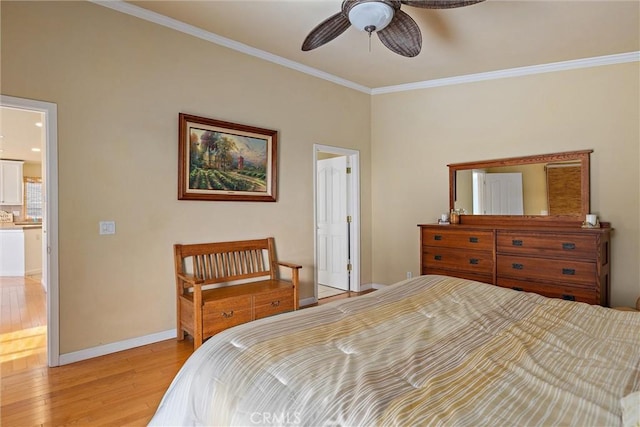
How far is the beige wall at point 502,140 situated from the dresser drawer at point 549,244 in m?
0.70

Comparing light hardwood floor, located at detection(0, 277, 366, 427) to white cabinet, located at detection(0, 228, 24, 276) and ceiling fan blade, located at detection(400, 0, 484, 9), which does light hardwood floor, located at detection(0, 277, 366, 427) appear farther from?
white cabinet, located at detection(0, 228, 24, 276)

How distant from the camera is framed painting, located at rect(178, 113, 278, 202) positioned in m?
3.33

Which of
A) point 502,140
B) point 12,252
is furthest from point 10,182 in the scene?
point 502,140

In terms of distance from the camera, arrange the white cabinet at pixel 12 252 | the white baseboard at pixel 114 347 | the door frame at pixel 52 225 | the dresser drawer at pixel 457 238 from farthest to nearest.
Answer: the white cabinet at pixel 12 252 → the dresser drawer at pixel 457 238 → the white baseboard at pixel 114 347 → the door frame at pixel 52 225

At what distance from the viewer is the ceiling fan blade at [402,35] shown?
240 centimetres

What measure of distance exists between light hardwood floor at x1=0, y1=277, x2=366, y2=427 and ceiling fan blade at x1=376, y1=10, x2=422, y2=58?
9.65 feet

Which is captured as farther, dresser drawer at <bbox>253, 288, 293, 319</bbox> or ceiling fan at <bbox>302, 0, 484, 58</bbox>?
dresser drawer at <bbox>253, 288, 293, 319</bbox>

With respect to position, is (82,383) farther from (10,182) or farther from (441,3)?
(10,182)

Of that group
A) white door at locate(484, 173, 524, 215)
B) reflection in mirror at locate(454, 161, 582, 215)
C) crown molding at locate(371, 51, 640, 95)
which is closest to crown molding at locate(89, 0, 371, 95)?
crown molding at locate(371, 51, 640, 95)

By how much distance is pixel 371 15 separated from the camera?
7.44 ft

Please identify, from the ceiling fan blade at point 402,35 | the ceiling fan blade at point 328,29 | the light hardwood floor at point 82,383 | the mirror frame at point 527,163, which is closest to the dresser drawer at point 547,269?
the mirror frame at point 527,163

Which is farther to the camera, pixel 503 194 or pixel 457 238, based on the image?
pixel 503 194

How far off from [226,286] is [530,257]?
3111 mm

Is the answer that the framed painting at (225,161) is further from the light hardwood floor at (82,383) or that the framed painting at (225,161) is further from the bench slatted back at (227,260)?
the light hardwood floor at (82,383)
